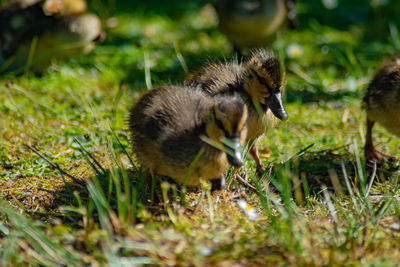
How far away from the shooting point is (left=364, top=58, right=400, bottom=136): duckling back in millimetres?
3926

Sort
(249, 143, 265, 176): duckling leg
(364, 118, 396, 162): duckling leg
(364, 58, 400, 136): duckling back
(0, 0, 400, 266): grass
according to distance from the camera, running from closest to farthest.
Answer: (0, 0, 400, 266): grass
(249, 143, 265, 176): duckling leg
(364, 58, 400, 136): duckling back
(364, 118, 396, 162): duckling leg

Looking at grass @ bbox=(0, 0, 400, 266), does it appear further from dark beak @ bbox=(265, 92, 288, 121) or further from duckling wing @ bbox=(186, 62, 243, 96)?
duckling wing @ bbox=(186, 62, 243, 96)

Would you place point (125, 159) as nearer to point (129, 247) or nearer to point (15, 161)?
A: point (15, 161)

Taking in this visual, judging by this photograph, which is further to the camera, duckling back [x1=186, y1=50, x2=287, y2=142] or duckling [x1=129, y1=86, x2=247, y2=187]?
duckling back [x1=186, y1=50, x2=287, y2=142]

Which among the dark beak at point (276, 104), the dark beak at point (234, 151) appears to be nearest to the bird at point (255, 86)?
the dark beak at point (276, 104)

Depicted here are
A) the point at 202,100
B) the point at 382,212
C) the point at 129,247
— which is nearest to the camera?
the point at 129,247

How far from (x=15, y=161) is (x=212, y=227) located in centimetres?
200

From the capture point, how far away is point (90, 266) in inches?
97.9

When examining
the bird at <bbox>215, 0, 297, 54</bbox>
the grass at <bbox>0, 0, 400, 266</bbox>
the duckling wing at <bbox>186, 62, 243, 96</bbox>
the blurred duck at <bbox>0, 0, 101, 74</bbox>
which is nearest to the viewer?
the grass at <bbox>0, 0, 400, 266</bbox>

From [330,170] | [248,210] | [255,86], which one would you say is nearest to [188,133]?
[248,210]

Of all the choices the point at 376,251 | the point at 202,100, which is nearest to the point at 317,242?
the point at 376,251

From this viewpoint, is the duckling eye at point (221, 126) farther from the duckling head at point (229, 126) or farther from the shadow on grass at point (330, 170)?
the shadow on grass at point (330, 170)

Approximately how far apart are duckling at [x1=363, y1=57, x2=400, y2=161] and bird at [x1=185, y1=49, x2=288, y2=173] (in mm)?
936

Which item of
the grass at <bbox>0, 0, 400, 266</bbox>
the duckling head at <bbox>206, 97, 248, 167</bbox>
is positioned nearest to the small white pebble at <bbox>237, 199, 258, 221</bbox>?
the grass at <bbox>0, 0, 400, 266</bbox>
